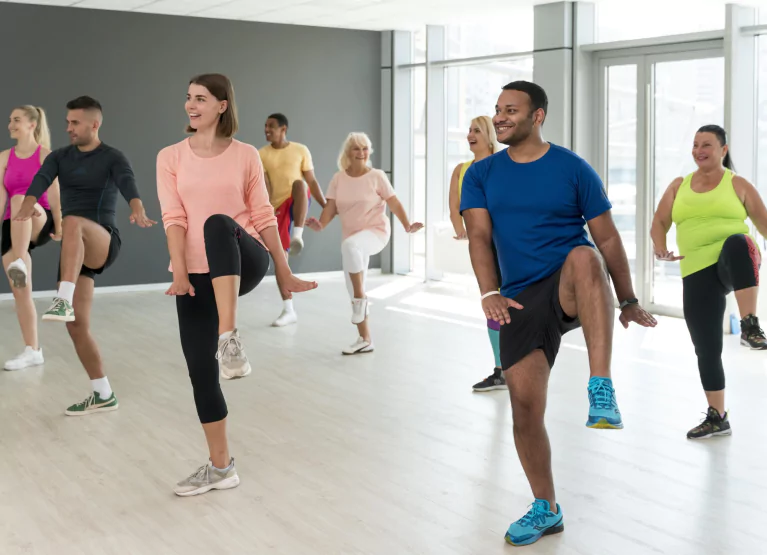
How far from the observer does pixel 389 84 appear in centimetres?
1200

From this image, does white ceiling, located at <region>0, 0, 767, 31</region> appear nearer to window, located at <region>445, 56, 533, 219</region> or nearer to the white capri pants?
window, located at <region>445, 56, 533, 219</region>

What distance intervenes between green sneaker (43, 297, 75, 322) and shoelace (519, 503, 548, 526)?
252 cm

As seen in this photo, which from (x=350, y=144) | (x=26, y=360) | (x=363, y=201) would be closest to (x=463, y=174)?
(x=363, y=201)

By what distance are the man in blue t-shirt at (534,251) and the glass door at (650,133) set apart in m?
5.74

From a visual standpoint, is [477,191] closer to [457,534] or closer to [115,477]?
[457,534]

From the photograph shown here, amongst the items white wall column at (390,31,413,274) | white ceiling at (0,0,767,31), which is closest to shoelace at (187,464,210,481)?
white ceiling at (0,0,767,31)

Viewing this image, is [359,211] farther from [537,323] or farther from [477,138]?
[537,323]

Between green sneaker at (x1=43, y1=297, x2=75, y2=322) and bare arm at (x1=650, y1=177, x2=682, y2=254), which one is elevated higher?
bare arm at (x1=650, y1=177, x2=682, y2=254)

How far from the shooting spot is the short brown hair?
3.73 meters

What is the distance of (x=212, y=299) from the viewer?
381 cm

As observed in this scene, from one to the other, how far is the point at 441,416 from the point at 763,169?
4.57 m

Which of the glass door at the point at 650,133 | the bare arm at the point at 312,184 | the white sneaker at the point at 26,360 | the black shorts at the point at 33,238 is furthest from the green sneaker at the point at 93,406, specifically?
the glass door at the point at 650,133

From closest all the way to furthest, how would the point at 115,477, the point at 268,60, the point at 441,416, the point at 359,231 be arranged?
the point at 115,477, the point at 441,416, the point at 359,231, the point at 268,60

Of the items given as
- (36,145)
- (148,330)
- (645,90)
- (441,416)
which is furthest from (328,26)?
(441,416)
